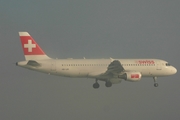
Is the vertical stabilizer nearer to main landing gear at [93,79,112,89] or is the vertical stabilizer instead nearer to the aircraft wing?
the aircraft wing

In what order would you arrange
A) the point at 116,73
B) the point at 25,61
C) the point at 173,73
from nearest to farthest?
the point at 25,61 < the point at 116,73 < the point at 173,73

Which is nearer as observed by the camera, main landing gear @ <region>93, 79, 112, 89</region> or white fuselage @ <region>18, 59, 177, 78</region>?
white fuselage @ <region>18, 59, 177, 78</region>

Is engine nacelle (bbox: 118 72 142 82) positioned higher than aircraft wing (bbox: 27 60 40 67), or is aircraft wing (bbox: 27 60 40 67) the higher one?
aircraft wing (bbox: 27 60 40 67)

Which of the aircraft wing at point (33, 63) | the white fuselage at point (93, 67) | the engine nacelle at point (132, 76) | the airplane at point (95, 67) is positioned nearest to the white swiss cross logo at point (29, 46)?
the airplane at point (95, 67)

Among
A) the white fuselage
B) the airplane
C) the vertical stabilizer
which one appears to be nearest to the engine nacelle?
the airplane

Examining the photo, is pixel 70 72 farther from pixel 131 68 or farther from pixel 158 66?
pixel 158 66

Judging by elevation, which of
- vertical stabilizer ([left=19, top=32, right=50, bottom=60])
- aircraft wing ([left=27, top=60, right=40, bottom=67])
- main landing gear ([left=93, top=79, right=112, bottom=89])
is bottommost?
main landing gear ([left=93, top=79, right=112, bottom=89])

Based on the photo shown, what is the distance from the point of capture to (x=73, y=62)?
63688 millimetres

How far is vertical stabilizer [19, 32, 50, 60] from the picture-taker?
6334cm

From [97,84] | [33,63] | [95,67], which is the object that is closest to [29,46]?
[33,63]

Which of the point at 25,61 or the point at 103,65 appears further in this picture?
the point at 103,65

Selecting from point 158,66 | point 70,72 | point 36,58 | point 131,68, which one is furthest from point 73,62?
point 158,66

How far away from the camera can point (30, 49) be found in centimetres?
6359

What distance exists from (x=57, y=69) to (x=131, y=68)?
41.8ft
